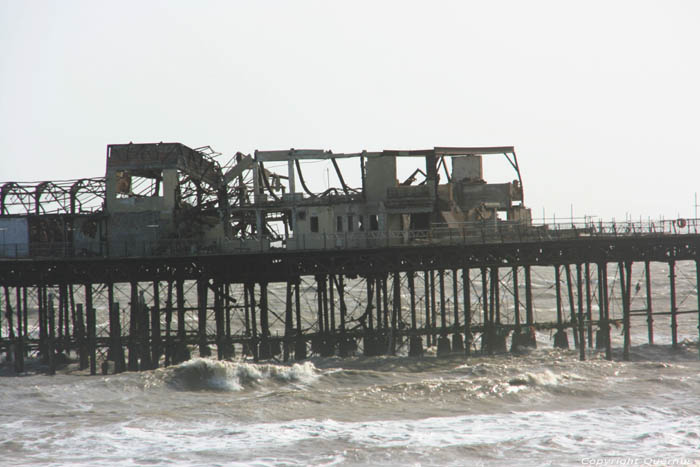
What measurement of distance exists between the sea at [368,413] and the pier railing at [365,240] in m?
6.90

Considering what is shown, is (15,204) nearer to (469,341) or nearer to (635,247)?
(469,341)

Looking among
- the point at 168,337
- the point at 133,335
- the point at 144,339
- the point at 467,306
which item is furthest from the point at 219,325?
the point at 467,306

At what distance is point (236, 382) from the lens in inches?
1784

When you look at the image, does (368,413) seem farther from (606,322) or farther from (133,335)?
(606,322)

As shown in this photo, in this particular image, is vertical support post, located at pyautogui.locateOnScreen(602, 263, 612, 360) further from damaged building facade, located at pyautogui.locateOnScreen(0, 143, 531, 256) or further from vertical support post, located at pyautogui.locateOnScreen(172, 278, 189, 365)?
vertical support post, located at pyautogui.locateOnScreen(172, 278, 189, 365)

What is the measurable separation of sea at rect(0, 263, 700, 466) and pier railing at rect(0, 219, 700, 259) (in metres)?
6.90

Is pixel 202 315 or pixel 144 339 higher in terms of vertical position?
pixel 202 315

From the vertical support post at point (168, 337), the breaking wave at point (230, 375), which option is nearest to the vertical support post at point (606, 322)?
the breaking wave at point (230, 375)

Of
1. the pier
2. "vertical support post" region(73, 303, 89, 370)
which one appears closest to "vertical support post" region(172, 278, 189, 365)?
the pier

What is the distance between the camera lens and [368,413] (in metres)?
37.5

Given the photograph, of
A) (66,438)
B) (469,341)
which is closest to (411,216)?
(469,341)

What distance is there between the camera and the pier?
51062 millimetres

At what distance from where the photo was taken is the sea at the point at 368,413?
3070cm

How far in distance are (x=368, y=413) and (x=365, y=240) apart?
1670cm
